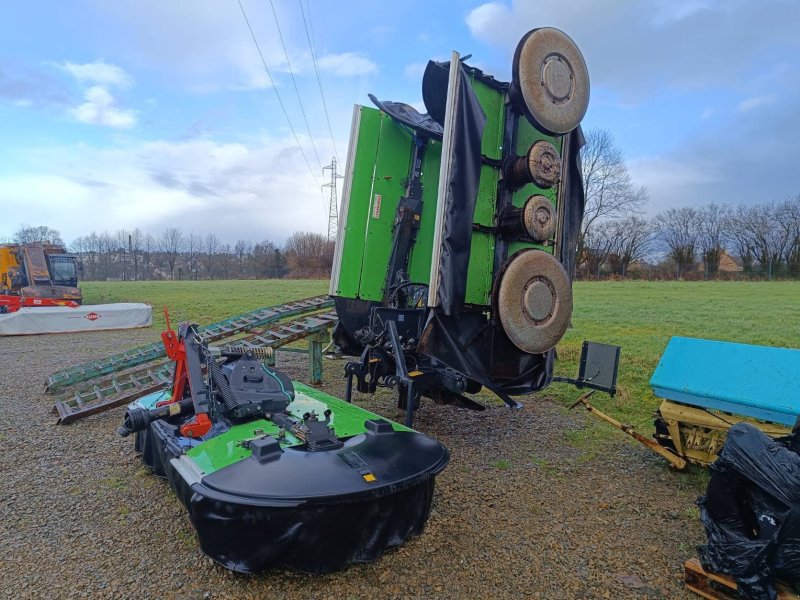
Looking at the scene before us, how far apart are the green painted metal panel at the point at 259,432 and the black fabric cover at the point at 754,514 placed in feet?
5.72

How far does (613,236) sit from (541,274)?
1871 inches

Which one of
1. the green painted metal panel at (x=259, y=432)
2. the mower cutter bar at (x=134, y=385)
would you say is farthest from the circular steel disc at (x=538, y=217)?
the mower cutter bar at (x=134, y=385)

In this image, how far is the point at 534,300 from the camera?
4375 millimetres

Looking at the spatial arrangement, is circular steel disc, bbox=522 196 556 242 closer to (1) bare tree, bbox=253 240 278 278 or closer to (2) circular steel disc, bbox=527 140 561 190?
(2) circular steel disc, bbox=527 140 561 190

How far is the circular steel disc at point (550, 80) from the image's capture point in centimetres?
423

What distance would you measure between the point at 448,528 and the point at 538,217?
8.19ft

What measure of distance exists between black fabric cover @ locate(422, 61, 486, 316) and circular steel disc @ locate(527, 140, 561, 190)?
432mm

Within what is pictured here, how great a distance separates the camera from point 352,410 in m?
3.95

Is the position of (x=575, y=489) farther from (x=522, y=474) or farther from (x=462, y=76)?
(x=462, y=76)

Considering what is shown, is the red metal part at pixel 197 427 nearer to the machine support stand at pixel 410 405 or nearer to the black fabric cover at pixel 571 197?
the machine support stand at pixel 410 405

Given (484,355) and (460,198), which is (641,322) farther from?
(460,198)

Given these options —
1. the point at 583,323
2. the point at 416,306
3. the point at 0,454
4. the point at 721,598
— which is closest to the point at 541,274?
the point at 416,306

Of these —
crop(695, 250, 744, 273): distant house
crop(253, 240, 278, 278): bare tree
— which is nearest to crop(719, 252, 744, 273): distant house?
crop(695, 250, 744, 273): distant house

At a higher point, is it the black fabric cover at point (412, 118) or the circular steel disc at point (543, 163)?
the black fabric cover at point (412, 118)
